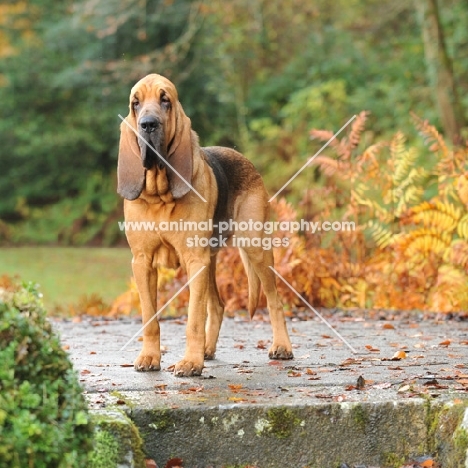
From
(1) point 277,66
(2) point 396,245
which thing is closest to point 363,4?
(1) point 277,66

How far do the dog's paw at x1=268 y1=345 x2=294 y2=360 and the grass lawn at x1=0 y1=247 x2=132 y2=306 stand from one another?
8075 millimetres

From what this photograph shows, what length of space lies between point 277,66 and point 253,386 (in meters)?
21.4

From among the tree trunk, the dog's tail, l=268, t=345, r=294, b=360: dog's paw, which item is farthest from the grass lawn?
l=268, t=345, r=294, b=360: dog's paw

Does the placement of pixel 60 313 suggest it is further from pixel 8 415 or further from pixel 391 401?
pixel 8 415

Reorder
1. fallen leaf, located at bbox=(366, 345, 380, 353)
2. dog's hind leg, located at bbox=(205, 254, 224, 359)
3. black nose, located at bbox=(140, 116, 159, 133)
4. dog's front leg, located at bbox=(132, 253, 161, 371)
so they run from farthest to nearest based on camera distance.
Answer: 1. fallen leaf, located at bbox=(366, 345, 380, 353)
2. dog's hind leg, located at bbox=(205, 254, 224, 359)
3. dog's front leg, located at bbox=(132, 253, 161, 371)
4. black nose, located at bbox=(140, 116, 159, 133)

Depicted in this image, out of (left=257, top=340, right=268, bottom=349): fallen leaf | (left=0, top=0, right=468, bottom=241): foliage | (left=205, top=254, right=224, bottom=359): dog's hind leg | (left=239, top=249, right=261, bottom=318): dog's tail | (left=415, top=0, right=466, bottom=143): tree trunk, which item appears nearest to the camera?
(left=205, top=254, right=224, bottom=359): dog's hind leg

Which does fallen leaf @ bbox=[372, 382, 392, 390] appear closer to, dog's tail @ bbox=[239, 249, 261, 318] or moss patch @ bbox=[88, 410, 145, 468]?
moss patch @ bbox=[88, 410, 145, 468]

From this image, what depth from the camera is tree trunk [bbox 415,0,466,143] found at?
49.7 ft

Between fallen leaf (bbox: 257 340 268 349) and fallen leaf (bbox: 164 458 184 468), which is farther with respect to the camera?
fallen leaf (bbox: 257 340 268 349)

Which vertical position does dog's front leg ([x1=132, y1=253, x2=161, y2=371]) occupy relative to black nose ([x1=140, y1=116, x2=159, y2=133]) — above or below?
below

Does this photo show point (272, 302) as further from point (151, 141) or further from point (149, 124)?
point (149, 124)

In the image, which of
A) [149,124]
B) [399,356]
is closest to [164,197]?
[149,124]

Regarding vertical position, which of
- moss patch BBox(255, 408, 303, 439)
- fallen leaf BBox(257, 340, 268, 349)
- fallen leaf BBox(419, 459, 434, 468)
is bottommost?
fallen leaf BBox(419, 459, 434, 468)

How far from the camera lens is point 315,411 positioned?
4215 millimetres
